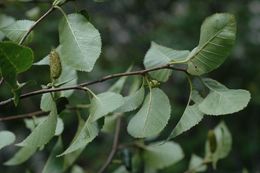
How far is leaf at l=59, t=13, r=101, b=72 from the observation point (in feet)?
2.54

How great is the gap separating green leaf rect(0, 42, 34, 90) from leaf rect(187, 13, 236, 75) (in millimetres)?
237

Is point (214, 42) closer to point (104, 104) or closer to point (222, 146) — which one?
point (104, 104)

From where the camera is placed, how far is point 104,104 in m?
0.78

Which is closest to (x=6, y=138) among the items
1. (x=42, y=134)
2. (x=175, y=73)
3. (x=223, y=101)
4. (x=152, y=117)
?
(x=42, y=134)

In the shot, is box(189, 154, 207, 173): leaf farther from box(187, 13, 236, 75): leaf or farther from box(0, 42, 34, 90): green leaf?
box(0, 42, 34, 90): green leaf

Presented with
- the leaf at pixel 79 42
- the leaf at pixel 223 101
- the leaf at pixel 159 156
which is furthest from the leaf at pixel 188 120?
the leaf at pixel 159 156

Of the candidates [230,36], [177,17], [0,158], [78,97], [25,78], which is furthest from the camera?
[0,158]

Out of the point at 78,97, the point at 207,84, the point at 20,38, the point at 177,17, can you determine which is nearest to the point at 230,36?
the point at 207,84

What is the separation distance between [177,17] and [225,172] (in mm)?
988

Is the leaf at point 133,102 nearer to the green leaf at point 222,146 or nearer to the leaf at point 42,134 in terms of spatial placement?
the leaf at point 42,134

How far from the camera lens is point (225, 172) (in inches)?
124

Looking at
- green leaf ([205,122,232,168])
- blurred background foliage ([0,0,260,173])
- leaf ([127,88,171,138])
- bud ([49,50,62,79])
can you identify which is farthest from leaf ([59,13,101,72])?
blurred background foliage ([0,0,260,173])

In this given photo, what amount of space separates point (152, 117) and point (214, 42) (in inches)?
5.5

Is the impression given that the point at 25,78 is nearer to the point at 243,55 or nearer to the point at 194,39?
the point at 194,39
